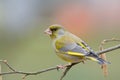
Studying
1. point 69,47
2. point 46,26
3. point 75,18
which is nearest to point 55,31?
point 69,47

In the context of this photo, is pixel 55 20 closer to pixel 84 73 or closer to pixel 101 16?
pixel 101 16

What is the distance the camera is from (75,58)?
264 cm

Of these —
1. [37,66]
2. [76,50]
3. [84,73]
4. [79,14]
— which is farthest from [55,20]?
[76,50]

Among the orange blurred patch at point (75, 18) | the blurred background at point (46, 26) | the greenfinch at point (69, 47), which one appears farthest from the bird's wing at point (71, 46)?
the orange blurred patch at point (75, 18)

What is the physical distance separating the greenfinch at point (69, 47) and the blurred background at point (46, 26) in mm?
2460

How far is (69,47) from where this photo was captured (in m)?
2.82

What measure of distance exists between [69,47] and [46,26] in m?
4.94

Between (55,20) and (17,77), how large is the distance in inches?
111

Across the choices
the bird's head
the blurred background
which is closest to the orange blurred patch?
the blurred background

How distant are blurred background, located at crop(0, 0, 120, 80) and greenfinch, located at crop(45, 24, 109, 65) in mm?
2460

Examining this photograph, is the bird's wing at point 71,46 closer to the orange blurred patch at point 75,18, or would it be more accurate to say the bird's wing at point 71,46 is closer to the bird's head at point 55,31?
the bird's head at point 55,31

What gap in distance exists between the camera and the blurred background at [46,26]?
238 inches

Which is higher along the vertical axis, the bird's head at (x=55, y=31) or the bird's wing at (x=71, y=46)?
the bird's head at (x=55, y=31)

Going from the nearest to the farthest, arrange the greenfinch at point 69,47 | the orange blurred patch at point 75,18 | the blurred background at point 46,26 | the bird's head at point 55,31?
the greenfinch at point 69,47 → the bird's head at point 55,31 → the blurred background at point 46,26 → the orange blurred patch at point 75,18
